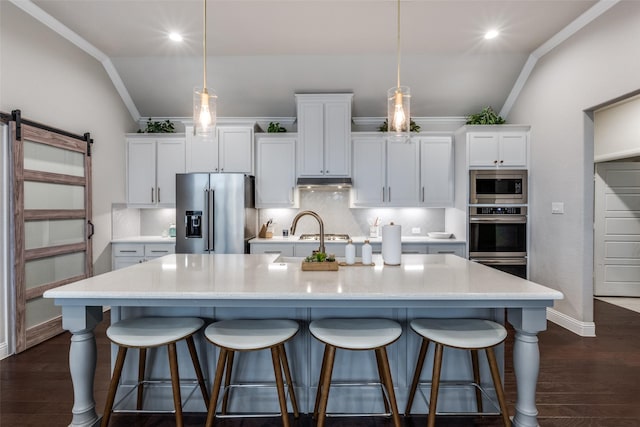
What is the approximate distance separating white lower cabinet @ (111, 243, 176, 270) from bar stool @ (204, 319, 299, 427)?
2967 millimetres

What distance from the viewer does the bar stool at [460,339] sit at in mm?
1695

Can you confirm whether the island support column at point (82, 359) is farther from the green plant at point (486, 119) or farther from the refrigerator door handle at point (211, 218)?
the green plant at point (486, 119)

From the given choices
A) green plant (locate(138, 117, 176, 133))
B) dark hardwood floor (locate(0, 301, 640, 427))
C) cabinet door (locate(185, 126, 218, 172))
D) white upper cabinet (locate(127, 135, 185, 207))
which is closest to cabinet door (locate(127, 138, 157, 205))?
white upper cabinet (locate(127, 135, 185, 207))

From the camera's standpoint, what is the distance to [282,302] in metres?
1.69

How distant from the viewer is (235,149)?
4625 mm

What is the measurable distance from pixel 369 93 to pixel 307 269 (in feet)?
10.5

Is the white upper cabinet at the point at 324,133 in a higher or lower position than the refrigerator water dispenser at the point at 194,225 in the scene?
higher

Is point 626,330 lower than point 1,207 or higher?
lower

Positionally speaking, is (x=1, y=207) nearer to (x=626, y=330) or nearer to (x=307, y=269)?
(x=307, y=269)

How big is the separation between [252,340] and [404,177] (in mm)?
3460

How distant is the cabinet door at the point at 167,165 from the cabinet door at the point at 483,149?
380 cm

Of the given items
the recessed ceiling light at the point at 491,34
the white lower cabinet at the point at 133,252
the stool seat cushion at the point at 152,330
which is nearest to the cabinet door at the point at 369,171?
the recessed ceiling light at the point at 491,34

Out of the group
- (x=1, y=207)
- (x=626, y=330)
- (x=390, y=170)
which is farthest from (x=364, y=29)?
(x=626, y=330)

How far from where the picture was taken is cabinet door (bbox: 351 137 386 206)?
15.1ft
